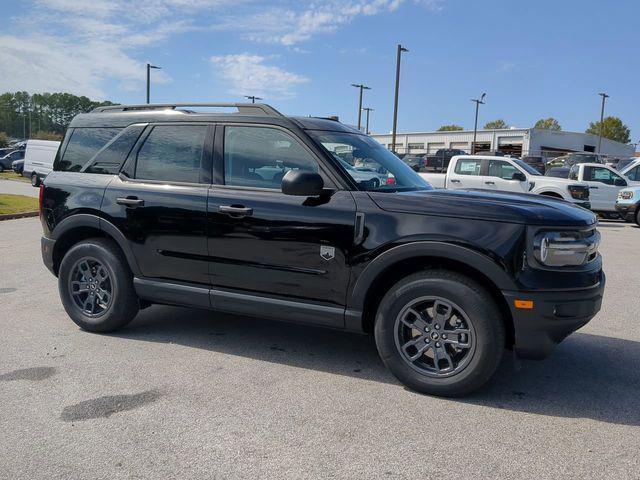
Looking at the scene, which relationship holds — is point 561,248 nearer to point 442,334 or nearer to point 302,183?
point 442,334

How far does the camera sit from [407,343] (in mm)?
3918

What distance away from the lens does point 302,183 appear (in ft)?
12.9

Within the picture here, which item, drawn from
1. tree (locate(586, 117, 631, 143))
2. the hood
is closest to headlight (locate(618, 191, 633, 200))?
the hood

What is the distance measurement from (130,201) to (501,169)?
13.2 meters

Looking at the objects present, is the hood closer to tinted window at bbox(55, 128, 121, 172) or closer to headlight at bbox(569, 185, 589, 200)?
tinted window at bbox(55, 128, 121, 172)

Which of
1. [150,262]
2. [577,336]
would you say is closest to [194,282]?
[150,262]

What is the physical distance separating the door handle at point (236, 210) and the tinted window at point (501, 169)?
42.4 feet

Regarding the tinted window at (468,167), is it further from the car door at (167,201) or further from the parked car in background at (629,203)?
the car door at (167,201)

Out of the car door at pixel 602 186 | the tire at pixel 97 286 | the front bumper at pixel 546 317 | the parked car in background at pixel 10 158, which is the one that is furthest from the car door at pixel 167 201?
the parked car in background at pixel 10 158

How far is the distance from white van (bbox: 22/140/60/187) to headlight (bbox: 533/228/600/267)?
95.5 feet

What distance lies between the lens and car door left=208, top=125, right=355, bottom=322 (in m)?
4.06

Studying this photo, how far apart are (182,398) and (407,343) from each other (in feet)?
4.99

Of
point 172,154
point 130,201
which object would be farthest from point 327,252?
point 130,201

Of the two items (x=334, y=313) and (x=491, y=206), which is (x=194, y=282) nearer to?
(x=334, y=313)
